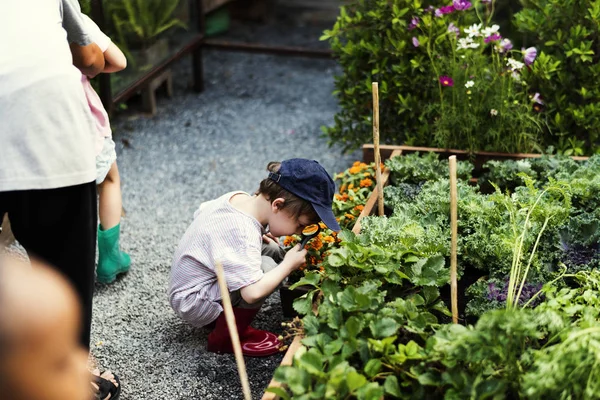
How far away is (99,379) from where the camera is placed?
9.04ft

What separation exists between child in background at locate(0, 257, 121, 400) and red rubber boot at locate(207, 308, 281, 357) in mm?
1634

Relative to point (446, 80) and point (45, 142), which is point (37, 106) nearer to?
point (45, 142)

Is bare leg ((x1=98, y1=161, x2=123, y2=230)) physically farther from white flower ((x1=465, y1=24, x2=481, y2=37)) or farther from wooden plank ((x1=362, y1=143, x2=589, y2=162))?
white flower ((x1=465, y1=24, x2=481, y2=37))

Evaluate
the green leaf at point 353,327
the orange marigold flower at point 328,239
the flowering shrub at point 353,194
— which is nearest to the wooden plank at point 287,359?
the green leaf at point 353,327

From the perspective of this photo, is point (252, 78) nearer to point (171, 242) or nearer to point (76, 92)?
point (171, 242)

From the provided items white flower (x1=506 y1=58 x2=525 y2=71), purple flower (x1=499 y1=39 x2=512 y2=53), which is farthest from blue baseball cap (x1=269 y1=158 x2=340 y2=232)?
purple flower (x1=499 y1=39 x2=512 y2=53)

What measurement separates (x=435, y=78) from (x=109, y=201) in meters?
1.93

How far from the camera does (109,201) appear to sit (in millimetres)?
3473

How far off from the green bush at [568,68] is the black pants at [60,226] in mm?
2807

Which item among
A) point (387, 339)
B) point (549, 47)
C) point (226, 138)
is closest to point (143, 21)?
point (226, 138)

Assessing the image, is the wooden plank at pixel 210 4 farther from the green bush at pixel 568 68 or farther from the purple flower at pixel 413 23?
the green bush at pixel 568 68

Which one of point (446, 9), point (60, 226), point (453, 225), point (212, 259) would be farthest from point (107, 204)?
point (446, 9)

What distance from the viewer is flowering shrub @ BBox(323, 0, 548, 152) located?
402 cm

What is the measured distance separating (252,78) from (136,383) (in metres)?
4.26
